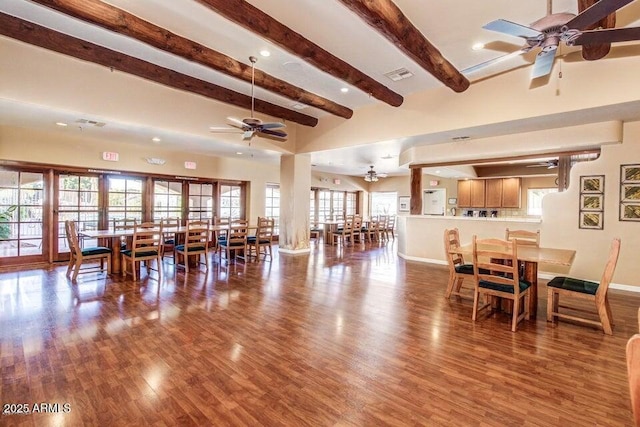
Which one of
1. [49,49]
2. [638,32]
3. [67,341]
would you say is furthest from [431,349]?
[49,49]

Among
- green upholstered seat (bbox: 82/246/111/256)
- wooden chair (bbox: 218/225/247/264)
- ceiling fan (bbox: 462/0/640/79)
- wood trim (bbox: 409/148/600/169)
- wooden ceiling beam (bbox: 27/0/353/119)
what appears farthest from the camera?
wooden chair (bbox: 218/225/247/264)

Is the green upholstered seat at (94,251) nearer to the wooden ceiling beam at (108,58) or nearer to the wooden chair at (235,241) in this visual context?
the wooden chair at (235,241)

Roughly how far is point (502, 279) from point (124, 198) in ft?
26.1

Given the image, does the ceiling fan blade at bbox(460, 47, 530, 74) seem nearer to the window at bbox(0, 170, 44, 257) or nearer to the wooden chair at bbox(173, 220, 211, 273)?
the wooden chair at bbox(173, 220, 211, 273)

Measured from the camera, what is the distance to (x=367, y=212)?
46.9 ft

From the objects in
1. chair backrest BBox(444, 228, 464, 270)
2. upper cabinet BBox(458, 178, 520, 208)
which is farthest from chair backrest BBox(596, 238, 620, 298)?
upper cabinet BBox(458, 178, 520, 208)

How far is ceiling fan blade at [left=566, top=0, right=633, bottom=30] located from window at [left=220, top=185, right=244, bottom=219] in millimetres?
8410

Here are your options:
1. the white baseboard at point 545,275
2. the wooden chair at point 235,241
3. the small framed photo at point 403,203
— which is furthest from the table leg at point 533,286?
the small framed photo at point 403,203

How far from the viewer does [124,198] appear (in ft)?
24.4

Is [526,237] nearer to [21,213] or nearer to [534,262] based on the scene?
[534,262]

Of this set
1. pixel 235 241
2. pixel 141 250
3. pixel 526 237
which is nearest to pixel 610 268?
pixel 526 237

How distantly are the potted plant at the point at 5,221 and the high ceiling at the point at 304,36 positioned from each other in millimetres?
1737

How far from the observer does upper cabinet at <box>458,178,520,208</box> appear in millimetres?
9062

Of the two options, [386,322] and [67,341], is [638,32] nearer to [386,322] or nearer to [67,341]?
[386,322]
